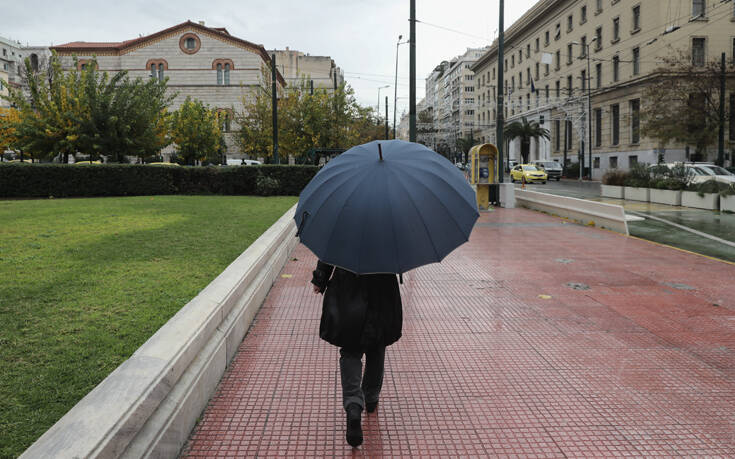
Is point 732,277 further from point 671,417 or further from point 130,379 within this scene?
point 130,379

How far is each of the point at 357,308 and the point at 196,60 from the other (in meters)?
61.5

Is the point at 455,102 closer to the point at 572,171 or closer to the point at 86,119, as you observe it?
the point at 572,171

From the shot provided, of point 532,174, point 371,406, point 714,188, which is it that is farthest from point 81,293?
point 532,174

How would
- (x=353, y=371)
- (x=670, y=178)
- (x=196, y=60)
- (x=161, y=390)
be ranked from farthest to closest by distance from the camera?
(x=196, y=60)
(x=670, y=178)
(x=353, y=371)
(x=161, y=390)

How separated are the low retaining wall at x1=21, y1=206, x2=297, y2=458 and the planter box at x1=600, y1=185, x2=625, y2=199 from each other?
2251 cm

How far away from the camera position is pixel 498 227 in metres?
14.4

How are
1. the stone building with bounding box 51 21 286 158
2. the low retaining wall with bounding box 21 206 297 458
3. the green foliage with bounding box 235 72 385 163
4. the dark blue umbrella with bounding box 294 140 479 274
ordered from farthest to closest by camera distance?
the stone building with bounding box 51 21 286 158 < the green foliage with bounding box 235 72 385 163 < the dark blue umbrella with bounding box 294 140 479 274 < the low retaining wall with bounding box 21 206 297 458

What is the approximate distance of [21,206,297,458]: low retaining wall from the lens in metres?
2.48

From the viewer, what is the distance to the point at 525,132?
61.7 m

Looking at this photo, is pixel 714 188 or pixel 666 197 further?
pixel 666 197

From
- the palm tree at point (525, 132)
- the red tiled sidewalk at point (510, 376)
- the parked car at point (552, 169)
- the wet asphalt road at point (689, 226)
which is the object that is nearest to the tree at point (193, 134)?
the parked car at point (552, 169)

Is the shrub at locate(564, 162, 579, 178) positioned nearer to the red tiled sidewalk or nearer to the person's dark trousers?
the red tiled sidewalk

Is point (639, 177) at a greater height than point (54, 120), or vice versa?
point (54, 120)

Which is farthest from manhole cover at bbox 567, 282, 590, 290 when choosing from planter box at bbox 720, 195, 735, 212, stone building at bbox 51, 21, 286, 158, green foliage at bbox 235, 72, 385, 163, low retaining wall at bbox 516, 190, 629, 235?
stone building at bbox 51, 21, 286, 158
